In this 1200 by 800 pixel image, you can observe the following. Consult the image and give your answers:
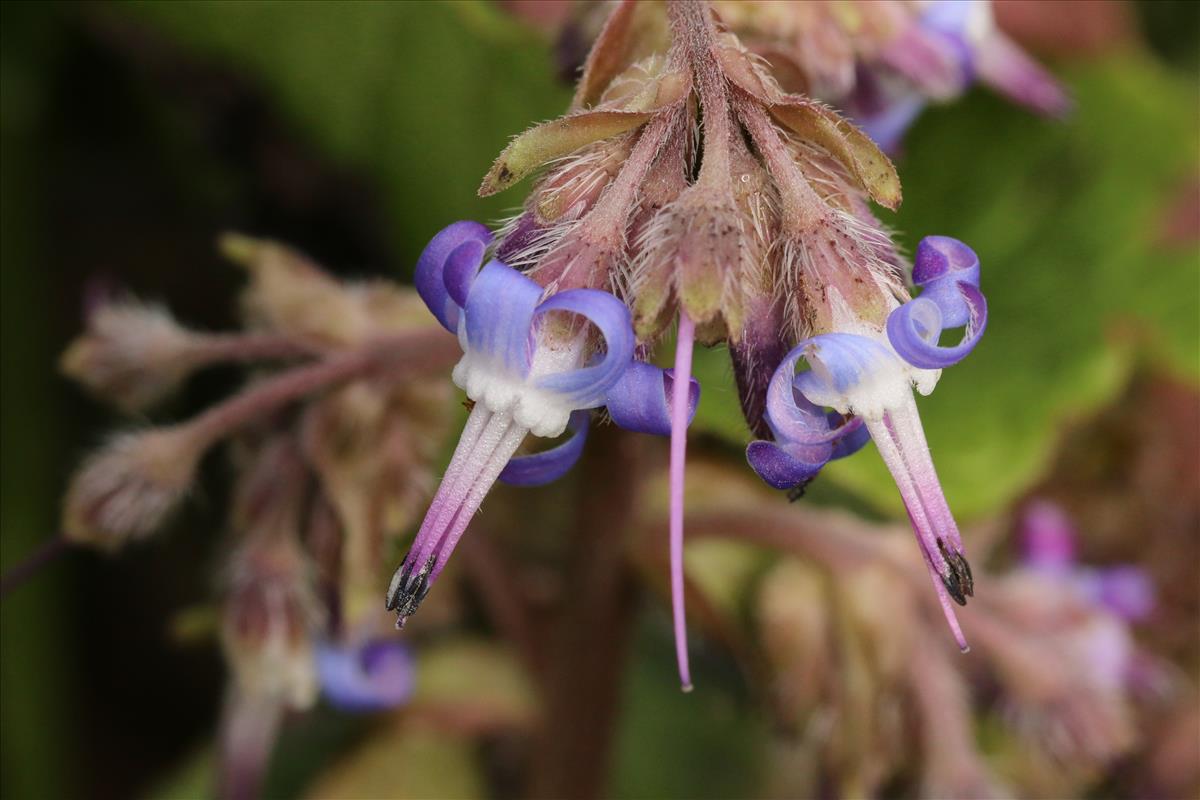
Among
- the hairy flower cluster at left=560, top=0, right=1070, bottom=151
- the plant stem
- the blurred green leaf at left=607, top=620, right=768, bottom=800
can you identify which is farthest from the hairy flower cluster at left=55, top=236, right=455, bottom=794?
the blurred green leaf at left=607, top=620, right=768, bottom=800

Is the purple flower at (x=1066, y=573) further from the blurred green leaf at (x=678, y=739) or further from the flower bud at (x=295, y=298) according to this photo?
the flower bud at (x=295, y=298)

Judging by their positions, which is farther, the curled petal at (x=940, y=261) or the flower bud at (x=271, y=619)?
the flower bud at (x=271, y=619)

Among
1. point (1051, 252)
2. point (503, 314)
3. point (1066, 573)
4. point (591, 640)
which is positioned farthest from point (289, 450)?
point (1051, 252)

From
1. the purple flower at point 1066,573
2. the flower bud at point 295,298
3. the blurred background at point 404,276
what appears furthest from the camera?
the blurred background at point 404,276

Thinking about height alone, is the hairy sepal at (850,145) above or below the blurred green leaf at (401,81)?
above

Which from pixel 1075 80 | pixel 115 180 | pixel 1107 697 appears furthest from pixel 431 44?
pixel 1107 697

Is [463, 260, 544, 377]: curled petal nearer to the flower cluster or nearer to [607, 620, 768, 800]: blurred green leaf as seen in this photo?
the flower cluster

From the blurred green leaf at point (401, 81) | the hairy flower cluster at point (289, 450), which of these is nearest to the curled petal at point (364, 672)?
the hairy flower cluster at point (289, 450)
